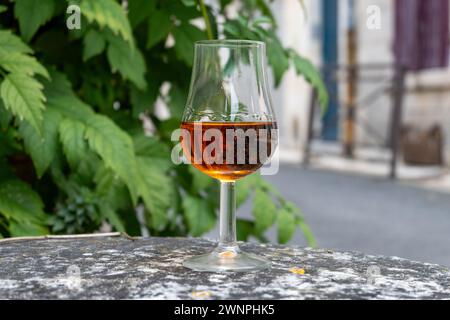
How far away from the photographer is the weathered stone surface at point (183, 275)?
924 mm

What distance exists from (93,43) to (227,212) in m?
0.84

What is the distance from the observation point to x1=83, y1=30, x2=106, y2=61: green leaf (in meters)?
1.80

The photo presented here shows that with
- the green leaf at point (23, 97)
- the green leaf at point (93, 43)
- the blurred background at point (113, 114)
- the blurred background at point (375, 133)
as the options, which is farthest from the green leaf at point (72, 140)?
the blurred background at point (375, 133)

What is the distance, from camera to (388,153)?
476 inches

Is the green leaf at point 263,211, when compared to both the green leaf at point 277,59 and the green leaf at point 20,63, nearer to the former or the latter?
the green leaf at point 277,59

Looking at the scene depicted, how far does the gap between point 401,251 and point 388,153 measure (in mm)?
7328

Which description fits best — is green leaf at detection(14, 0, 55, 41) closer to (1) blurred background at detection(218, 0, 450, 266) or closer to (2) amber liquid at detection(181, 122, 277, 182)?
(2) amber liquid at detection(181, 122, 277, 182)

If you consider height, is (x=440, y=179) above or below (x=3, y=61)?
below

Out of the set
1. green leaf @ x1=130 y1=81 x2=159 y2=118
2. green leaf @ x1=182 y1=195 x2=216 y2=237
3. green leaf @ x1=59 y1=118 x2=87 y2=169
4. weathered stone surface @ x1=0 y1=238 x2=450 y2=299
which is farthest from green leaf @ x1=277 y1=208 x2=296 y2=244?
weathered stone surface @ x1=0 y1=238 x2=450 y2=299

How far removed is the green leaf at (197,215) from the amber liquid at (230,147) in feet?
2.77

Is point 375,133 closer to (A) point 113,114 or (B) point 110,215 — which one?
(A) point 113,114

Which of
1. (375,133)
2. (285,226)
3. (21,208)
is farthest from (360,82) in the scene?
(21,208)
